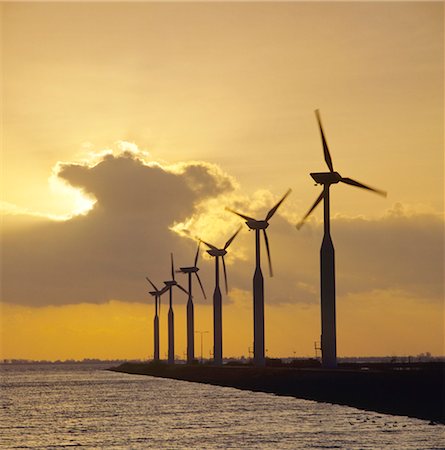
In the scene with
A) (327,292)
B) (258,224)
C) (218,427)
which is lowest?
(218,427)

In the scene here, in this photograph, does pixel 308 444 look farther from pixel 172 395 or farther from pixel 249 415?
pixel 172 395

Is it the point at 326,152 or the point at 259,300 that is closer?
the point at 326,152

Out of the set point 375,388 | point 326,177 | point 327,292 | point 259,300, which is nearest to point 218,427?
point 375,388

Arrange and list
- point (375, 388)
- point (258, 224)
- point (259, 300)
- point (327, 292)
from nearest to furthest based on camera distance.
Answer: point (375, 388) → point (327, 292) → point (259, 300) → point (258, 224)

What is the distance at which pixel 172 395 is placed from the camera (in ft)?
415

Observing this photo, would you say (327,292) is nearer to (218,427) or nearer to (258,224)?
(218,427)

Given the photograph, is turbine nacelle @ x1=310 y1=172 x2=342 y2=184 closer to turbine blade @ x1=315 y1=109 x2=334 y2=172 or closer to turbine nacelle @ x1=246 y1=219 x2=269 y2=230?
turbine blade @ x1=315 y1=109 x2=334 y2=172

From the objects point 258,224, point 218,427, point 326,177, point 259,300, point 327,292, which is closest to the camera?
point 218,427

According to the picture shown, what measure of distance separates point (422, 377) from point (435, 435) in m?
15.6

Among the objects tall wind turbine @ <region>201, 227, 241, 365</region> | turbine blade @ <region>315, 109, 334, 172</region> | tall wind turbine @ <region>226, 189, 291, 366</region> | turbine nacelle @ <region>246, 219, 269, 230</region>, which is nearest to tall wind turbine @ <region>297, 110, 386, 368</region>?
turbine blade @ <region>315, 109, 334, 172</region>

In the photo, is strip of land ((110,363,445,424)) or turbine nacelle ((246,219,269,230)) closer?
strip of land ((110,363,445,424))

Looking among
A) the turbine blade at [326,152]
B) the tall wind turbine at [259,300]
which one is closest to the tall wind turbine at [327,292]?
the turbine blade at [326,152]

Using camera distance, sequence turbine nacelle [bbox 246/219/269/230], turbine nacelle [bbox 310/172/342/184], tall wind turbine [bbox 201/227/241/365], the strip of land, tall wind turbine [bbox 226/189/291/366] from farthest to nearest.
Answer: tall wind turbine [bbox 201/227/241/365] < turbine nacelle [bbox 246/219/269/230] < tall wind turbine [bbox 226/189/291/366] < turbine nacelle [bbox 310/172/342/184] < the strip of land

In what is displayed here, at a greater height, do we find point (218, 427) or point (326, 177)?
point (326, 177)
